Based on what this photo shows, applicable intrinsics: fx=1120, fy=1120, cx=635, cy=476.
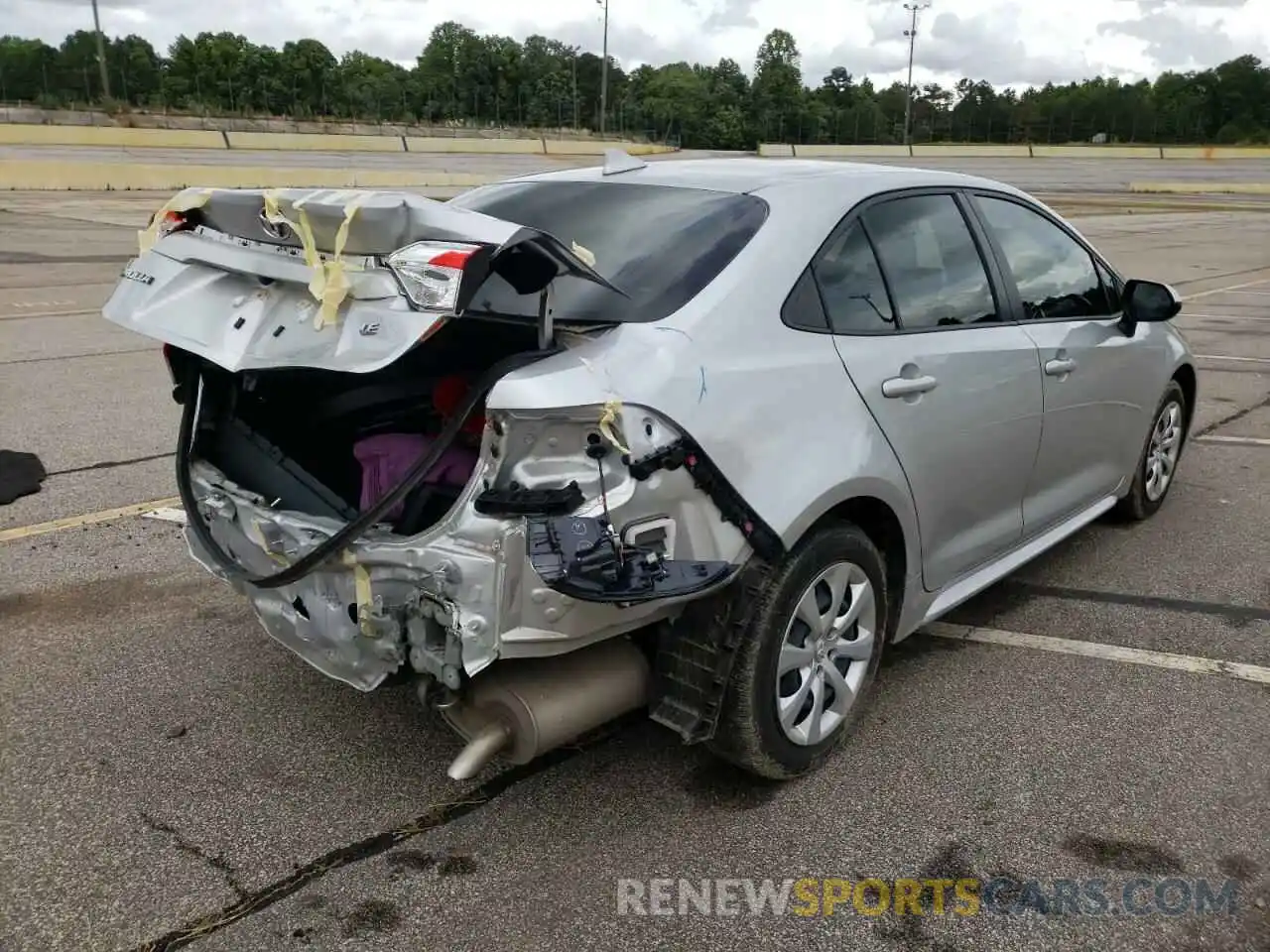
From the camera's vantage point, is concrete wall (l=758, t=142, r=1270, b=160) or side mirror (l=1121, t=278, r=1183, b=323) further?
Result: concrete wall (l=758, t=142, r=1270, b=160)

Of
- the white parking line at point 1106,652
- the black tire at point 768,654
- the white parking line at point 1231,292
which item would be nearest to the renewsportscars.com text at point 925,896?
the black tire at point 768,654

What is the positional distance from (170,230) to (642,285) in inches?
53.9

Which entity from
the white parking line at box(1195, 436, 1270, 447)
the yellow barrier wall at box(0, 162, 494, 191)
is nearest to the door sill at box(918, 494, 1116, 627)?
the white parking line at box(1195, 436, 1270, 447)

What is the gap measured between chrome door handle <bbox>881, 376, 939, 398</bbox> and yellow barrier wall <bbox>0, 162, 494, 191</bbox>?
29552mm

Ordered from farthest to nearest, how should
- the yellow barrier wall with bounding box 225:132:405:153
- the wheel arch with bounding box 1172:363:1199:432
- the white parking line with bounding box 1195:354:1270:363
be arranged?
the yellow barrier wall with bounding box 225:132:405:153, the white parking line with bounding box 1195:354:1270:363, the wheel arch with bounding box 1172:363:1199:432

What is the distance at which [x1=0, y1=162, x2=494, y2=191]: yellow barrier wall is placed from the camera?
30.2m

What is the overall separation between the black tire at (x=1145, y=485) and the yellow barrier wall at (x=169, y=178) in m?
28.3

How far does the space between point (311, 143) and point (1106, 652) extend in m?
54.4

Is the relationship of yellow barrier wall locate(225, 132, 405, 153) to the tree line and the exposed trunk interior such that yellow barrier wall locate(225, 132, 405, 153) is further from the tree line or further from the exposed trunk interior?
the exposed trunk interior

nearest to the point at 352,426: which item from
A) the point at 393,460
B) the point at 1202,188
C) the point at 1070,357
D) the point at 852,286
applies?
the point at 393,460

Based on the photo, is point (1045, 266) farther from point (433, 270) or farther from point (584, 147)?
point (584, 147)

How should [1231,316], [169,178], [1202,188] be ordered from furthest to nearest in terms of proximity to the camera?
1. [1202,188]
2. [169,178]
3. [1231,316]

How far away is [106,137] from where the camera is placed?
48.0 m

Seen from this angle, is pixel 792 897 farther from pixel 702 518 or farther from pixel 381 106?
pixel 381 106
